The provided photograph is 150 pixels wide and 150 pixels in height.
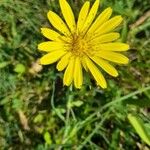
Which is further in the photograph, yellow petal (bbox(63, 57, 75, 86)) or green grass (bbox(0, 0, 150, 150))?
green grass (bbox(0, 0, 150, 150))

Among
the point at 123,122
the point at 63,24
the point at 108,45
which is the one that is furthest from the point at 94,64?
the point at 123,122

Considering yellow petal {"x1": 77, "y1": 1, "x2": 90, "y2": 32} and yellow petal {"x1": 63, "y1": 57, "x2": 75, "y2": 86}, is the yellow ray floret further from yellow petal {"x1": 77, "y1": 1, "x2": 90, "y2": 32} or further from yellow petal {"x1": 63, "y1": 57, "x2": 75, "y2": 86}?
yellow petal {"x1": 63, "y1": 57, "x2": 75, "y2": 86}

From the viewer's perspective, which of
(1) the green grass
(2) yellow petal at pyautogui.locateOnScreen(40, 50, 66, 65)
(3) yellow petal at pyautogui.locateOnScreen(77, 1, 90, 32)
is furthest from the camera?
(1) the green grass

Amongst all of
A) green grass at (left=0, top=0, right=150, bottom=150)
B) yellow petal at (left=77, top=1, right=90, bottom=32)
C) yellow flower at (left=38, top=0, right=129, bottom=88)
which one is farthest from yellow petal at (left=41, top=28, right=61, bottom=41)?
green grass at (left=0, top=0, right=150, bottom=150)

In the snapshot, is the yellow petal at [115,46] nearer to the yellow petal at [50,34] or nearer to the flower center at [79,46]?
the flower center at [79,46]

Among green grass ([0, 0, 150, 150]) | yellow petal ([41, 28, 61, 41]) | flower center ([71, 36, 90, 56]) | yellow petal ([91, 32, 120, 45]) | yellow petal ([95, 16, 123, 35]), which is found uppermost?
yellow petal ([95, 16, 123, 35])

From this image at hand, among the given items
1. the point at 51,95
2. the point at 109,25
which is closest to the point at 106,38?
the point at 109,25
